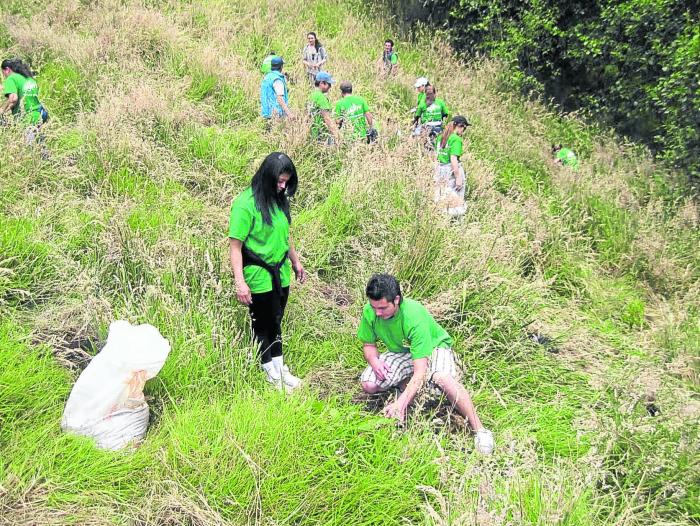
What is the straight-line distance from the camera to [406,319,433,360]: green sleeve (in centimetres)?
360

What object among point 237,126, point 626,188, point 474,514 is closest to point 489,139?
point 626,188

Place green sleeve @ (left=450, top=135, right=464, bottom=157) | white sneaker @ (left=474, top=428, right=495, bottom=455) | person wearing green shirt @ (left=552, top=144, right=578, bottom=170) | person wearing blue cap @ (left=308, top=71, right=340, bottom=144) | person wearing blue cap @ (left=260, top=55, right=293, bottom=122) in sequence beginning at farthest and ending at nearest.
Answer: person wearing green shirt @ (left=552, top=144, right=578, bottom=170) → person wearing blue cap @ (left=260, top=55, right=293, bottom=122) → person wearing blue cap @ (left=308, top=71, right=340, bottom=144) → green sleeve @ (left=450, top=135, right=464, bottom=157) → white sneaker @ (left=474, top=428, right=495, bottom=455)

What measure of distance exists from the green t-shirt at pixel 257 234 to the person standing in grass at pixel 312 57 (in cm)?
642

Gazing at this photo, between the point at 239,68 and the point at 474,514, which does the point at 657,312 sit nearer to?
the point at 474,514

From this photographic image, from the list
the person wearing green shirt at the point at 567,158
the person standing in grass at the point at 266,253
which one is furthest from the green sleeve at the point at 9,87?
the person wearing green shirt at the point at 567,158

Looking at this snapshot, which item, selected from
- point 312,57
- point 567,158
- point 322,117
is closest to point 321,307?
point 322,117

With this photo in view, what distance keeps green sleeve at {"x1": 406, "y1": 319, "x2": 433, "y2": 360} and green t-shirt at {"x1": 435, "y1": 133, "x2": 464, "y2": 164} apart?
3.54m

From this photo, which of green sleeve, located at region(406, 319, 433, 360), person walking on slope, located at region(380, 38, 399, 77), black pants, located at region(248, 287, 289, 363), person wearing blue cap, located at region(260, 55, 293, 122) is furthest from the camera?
person walking on slope, located at region(380, 38, 399, 77)

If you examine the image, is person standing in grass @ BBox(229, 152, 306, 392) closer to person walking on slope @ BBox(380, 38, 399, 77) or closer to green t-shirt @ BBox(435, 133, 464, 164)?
green t-shirt @ BBox(435, 133, 464, 164)

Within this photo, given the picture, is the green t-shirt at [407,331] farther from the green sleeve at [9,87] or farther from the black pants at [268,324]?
the green sleeve at [9,87]

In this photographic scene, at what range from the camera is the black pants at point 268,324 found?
12.7ft

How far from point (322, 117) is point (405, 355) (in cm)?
403

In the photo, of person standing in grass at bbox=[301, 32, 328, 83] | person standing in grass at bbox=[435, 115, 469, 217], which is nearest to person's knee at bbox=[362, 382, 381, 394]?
person standing in grass at bbox=[435, 115, 469, 217]

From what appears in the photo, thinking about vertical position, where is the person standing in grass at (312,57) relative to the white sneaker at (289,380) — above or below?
below
